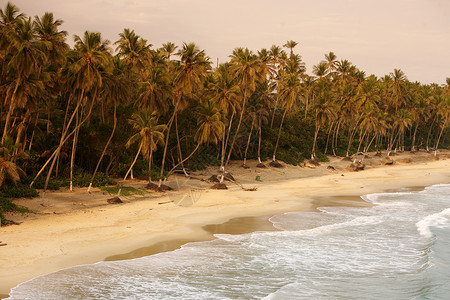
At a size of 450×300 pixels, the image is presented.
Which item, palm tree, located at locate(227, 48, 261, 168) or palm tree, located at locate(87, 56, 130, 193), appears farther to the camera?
palm tree, located at locate(227, 48, 261, 168)

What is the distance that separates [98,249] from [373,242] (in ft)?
42.5

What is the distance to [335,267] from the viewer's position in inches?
626

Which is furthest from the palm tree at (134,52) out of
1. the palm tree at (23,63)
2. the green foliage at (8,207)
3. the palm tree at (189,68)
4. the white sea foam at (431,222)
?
the white sea foam at (431,222)

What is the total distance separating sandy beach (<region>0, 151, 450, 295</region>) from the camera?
15453 mm

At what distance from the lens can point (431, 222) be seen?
2472cm

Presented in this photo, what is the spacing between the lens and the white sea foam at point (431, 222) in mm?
22259

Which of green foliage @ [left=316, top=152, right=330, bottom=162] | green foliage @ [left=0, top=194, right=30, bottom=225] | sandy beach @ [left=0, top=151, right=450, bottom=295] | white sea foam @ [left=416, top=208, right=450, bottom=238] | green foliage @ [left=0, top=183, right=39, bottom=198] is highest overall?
green foliage @ [left=316, top=152, right=330, bottom=162]

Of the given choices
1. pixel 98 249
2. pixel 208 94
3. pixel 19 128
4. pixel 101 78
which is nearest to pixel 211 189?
pixel 208 94

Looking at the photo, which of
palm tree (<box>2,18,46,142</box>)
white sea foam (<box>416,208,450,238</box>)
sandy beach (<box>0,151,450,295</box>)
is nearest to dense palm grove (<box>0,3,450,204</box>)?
palm tree (<box>2,18,46,142</box>)

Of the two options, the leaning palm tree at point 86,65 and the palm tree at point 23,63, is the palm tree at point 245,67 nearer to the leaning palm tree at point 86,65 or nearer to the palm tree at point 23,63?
the leaning palm tree at point 86,65

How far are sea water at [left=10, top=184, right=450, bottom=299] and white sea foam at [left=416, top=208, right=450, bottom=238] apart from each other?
0.42 ft

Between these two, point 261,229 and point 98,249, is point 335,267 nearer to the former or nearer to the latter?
point 261,229

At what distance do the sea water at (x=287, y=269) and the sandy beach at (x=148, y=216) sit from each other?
124 centimetres

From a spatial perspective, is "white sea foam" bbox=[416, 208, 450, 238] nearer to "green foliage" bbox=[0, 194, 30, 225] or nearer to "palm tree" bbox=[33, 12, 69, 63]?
"green foliage" bbox=[0, 194, 30, 225]
